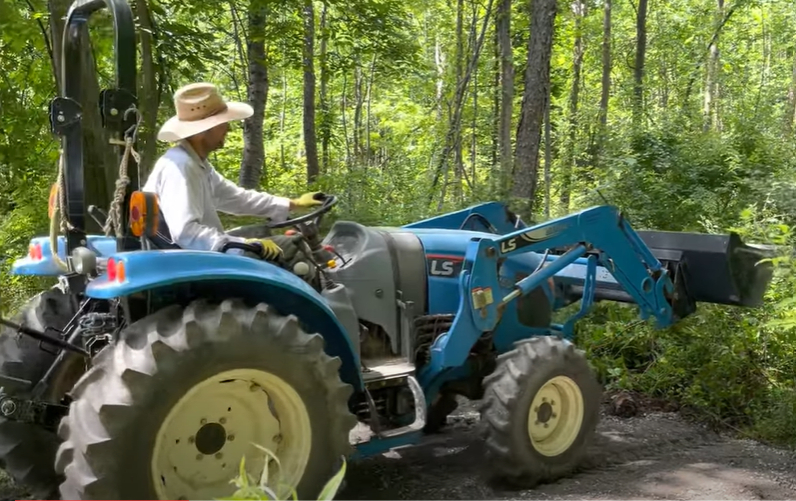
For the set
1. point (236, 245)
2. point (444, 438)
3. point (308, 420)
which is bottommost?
point (444, 438)

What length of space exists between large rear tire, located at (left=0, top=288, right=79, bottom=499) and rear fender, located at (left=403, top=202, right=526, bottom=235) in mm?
2587

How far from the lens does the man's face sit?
11.6 ft

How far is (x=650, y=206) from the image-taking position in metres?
9.01

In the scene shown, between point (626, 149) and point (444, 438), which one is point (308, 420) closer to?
point (444, 438)

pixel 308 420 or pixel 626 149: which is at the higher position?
pixel 626 149

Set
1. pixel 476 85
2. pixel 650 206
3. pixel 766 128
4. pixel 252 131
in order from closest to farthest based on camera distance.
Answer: pixel 650 206, pixel 252 131, pixel 766 128, pixel 476 85

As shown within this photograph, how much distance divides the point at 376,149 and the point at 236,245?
20.5m

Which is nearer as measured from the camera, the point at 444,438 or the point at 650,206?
the point at 444,438

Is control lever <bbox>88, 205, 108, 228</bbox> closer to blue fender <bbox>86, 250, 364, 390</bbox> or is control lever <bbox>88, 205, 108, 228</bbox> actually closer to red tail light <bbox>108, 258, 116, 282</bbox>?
blue fender <bbox>86, 250, 364, 390</bbox>

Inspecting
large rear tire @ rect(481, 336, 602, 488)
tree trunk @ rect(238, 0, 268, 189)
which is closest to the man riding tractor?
large rear tire @ rect(481, 336, 602, 488)

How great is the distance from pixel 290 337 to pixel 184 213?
2.43ft

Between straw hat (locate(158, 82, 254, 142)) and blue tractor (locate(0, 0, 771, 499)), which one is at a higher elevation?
straw hat (locate(158, 82, 254, 142))

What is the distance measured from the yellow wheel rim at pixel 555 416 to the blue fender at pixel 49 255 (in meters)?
2.36

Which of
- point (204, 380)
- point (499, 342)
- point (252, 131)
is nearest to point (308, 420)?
point (204, 380)
